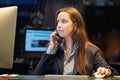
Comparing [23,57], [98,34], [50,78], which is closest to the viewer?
[50,78]

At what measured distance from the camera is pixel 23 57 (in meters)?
3.32

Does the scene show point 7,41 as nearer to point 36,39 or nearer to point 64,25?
point 64,25

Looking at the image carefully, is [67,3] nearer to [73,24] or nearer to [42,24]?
[42,24]

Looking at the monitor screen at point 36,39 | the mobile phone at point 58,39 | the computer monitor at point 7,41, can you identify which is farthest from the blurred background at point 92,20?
the computer monitor at point 7,41

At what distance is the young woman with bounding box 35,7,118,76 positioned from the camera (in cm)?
191

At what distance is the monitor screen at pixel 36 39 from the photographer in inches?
127

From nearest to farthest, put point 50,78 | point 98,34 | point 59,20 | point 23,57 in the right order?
point 50,78 < point 59,20 < point 23,57 < point 98,34

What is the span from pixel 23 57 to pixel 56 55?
54.4 inches

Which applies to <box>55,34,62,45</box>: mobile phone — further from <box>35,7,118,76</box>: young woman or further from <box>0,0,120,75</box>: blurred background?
<box>0,0,120,75</box>: blurred background

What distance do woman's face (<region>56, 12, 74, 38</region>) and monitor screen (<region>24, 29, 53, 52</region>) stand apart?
4.13 ft

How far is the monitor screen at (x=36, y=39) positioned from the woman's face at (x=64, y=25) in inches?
49.6

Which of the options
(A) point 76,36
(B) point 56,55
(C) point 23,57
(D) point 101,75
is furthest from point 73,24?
(C) point 23,57

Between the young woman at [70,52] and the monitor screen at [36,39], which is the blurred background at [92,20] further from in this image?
the young woman at [70,52]

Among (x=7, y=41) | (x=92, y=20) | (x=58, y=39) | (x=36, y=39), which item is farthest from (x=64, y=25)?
(x=92, y=20)
